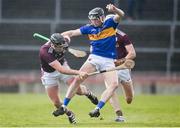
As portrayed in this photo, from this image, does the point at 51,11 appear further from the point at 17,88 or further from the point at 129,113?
the point at 129,113

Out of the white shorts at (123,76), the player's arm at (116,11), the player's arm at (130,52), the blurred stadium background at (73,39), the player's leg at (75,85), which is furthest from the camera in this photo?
the blurred stadium background at (73,39)

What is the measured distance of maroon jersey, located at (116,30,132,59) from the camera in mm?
20844

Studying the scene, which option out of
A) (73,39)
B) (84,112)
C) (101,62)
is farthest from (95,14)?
(73,39)

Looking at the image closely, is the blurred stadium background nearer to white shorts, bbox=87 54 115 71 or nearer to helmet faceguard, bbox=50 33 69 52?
white shorts, bbox=87 54 115 71

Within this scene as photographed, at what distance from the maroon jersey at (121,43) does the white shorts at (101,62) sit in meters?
0.78

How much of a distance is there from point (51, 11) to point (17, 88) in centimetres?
418

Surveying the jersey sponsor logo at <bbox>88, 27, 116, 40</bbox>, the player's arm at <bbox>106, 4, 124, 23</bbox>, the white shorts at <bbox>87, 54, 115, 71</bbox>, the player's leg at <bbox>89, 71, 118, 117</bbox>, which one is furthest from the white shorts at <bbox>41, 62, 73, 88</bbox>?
the player's arm at <bbox>106, 4, 124, 23</bbox>

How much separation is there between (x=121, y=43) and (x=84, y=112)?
390cm

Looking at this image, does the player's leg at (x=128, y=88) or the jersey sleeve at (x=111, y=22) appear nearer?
the jersey sleeve at (x=111, y=22)

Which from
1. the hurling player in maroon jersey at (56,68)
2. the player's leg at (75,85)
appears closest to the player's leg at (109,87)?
the player's leg at (75,85)

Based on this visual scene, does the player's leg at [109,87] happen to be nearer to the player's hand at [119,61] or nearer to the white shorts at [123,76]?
the player's hand at [119,61]

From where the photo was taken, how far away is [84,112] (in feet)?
80.1

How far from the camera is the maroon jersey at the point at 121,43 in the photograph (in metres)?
20.8

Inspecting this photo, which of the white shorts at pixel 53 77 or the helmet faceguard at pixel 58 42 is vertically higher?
the helmet faceguard at pixel 58 42
